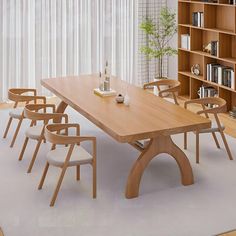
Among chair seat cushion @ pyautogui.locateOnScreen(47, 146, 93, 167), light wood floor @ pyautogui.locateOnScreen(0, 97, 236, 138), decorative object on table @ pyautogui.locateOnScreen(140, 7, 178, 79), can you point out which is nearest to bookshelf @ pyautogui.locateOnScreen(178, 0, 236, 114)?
decorative object on table @ pyautogui.locateOnScreen(140, 7, 178, 79)

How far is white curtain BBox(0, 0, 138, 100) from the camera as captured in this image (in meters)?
8.93

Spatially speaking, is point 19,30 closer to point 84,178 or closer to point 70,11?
point 70,11

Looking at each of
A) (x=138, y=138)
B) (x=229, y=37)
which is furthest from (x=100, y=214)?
(x=229, y=37)

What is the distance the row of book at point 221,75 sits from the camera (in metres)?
8.07

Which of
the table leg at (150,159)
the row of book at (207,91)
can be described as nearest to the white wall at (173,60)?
the row of book at (207,91)

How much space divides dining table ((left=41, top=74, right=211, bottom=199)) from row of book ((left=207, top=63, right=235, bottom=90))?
198 centimetres

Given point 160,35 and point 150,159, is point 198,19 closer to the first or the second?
point 160,35

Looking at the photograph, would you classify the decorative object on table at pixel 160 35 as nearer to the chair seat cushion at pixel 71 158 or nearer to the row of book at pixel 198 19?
the row of book at pixel 198 19

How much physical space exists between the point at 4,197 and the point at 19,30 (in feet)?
13.8

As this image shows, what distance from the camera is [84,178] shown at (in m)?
5.75

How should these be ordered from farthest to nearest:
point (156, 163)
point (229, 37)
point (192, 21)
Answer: point (192, 21)
point (229, 37)
point (156, 163)

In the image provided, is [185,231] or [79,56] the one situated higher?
[79,56]

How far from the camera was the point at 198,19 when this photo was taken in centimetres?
868

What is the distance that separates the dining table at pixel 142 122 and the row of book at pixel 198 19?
2.53 meters
